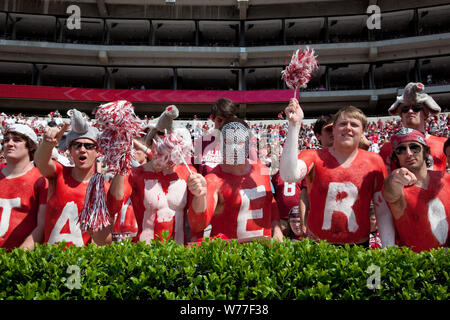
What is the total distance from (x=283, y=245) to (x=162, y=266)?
82cm

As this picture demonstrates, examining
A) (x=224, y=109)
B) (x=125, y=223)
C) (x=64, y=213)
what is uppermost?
(x=224, y=109)

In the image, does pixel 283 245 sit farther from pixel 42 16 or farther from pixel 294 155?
pixel 42 16

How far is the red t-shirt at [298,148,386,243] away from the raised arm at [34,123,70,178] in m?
2.06

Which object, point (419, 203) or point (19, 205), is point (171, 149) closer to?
point (19, 205)

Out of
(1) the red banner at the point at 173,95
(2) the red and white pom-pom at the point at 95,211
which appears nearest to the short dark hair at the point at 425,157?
(2) the red and white pom-pom at the point at 95,211

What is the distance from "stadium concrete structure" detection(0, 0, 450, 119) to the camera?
96.5 feet

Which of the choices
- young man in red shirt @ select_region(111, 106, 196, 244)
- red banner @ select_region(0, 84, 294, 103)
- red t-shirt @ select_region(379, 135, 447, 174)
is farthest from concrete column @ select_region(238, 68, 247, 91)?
young man in red shirt @ select_region(111, 106, 196, 244)

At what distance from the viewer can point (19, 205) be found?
134 inches

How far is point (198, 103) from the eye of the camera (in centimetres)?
3145

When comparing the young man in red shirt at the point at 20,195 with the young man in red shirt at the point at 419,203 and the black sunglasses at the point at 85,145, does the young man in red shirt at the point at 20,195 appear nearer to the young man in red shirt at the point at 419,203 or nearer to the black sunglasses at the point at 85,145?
the black sunglasses at the point at 85,145

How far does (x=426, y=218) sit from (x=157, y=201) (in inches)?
90.6

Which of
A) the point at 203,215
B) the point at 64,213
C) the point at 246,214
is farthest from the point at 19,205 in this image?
the point at 246,214

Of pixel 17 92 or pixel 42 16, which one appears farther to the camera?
pixel 42 16
